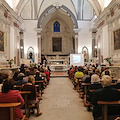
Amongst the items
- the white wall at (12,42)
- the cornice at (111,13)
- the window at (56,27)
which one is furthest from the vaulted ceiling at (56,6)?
the cornice at (111,13)

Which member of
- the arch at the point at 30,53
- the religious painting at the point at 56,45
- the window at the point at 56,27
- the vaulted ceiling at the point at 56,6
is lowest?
the arch at the point at 30,53

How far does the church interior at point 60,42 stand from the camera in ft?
19.7

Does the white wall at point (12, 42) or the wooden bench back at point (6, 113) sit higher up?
the white wall at point (12, 42)

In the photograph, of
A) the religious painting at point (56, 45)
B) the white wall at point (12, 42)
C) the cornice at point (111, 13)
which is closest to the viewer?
the cornice at point (111, 13)

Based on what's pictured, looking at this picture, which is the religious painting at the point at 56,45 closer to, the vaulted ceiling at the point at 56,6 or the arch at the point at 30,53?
the vaulted ceiling at the point at 56,6

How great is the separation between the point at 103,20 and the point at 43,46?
1427cm

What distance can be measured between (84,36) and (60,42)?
595 cm

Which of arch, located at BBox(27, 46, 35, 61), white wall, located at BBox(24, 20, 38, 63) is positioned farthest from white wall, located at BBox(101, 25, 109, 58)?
arch, located at BBox(27, 46, 35, 61)

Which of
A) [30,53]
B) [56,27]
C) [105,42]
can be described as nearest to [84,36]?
[56,27]

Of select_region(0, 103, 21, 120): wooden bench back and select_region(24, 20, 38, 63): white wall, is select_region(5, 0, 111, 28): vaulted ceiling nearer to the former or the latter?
select_region(24, 20, 38, 63): white wall

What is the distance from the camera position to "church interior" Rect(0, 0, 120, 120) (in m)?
6.01

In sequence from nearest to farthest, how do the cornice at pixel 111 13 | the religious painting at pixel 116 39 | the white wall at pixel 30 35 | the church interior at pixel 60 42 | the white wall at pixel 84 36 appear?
the church interior at pixel 60 42, the cornice at pixel 111 13, the religious painting at pixel 116 39, the white wall at pixel 30 35, the white wall at pixel 84 36

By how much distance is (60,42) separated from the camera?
85.1ft

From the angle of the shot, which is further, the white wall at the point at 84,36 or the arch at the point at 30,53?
the white wall at the point at 84,36
